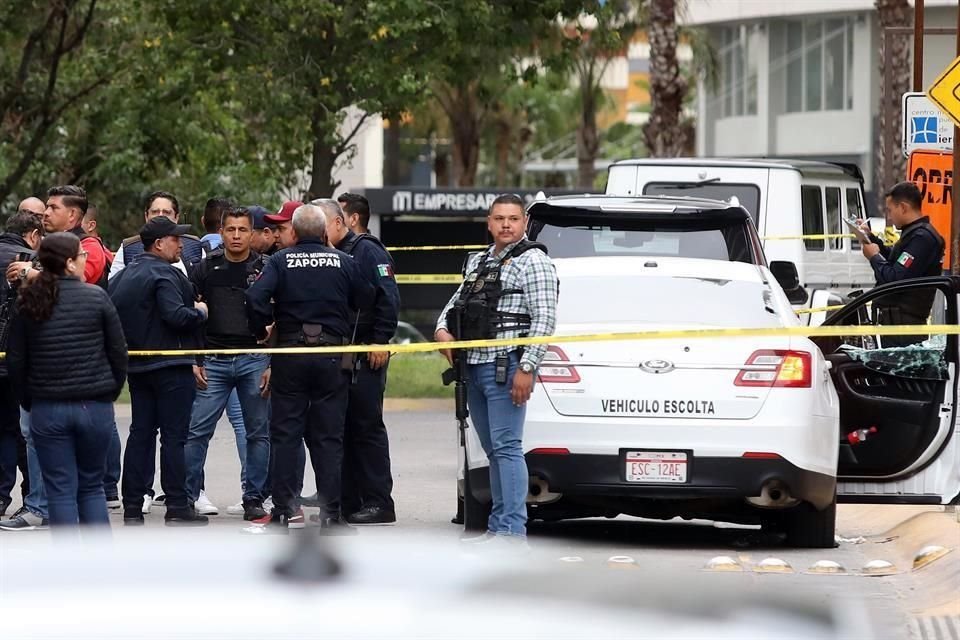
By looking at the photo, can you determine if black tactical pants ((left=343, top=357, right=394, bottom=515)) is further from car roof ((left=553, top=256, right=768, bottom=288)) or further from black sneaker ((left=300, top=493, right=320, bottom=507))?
car roof ((left=553, top=256, right=768, bottom=288))

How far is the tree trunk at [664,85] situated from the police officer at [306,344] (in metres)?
18.8

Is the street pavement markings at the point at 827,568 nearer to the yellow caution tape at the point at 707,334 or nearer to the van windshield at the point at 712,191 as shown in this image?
the yellow caution tape at the point at 707,334

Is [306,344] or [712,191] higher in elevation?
[712,191]

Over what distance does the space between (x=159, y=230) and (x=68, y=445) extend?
204cm

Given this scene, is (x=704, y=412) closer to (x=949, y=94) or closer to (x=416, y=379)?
(x=949, y=94)

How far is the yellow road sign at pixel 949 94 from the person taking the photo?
1050 centimetres

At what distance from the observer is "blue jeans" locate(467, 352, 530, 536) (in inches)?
342

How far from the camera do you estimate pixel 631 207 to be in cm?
992

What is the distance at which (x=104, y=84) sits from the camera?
81.4 feet

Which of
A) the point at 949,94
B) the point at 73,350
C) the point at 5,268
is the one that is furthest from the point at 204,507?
the point at 949,94

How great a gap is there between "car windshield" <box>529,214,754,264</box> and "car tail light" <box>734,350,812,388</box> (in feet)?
4.48

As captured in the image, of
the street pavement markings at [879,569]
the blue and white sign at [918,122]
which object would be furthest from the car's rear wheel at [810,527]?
the blue and white sign at [918,122]

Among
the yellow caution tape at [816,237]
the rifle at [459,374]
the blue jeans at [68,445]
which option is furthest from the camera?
the yellow caution tape at [816,237]

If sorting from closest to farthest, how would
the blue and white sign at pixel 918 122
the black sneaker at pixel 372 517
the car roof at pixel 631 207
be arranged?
the car roof at pixel 631 207, the black sneaker at pixel 372 517, the blue and white sign at pixel 918 122
